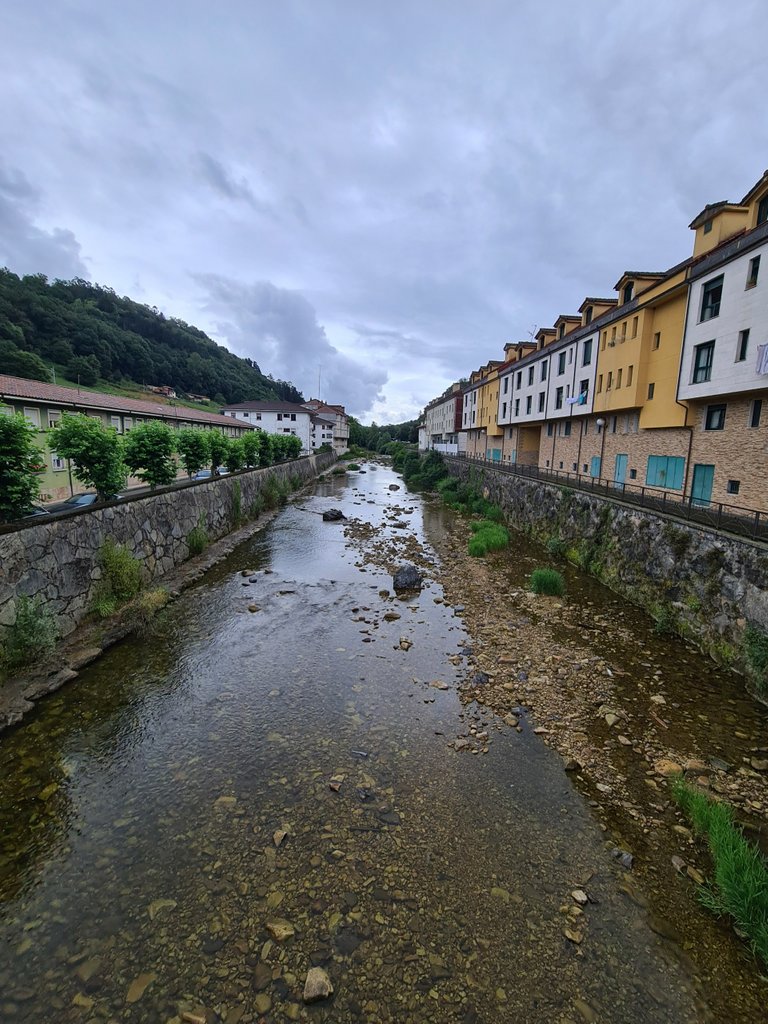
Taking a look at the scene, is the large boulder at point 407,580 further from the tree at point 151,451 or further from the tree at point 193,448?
the tree at point 193,448

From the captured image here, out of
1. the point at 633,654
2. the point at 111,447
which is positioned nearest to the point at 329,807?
the point at 633,654

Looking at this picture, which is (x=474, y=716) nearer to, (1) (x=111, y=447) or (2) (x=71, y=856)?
(2) (x=71, y=856)

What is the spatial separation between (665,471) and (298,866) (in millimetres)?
22443

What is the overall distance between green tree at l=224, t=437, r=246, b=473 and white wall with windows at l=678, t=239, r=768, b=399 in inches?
969

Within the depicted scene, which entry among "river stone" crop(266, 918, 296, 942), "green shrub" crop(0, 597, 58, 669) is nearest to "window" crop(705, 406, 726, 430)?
"river stone" crop(266, 918, 296, 942)

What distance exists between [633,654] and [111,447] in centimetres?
1693

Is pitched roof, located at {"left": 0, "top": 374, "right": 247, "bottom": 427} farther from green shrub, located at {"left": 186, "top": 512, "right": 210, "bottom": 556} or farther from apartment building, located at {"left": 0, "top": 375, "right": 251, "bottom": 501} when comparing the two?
green shrub, located at {"left": 186, "top": 512, "right": 210, "bottom": 556}

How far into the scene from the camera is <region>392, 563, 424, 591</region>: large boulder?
685 inches

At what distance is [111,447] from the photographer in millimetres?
15336

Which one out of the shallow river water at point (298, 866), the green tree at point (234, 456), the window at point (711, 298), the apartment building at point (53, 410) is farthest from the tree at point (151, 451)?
the window at point (711, 298)

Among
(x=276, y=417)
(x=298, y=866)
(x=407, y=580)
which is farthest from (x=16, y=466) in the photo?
(x=276, y=417)

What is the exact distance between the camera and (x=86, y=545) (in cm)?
1305

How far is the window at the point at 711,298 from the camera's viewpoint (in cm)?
1755

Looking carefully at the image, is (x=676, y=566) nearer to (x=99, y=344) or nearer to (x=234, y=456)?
(x=234, y=456)
